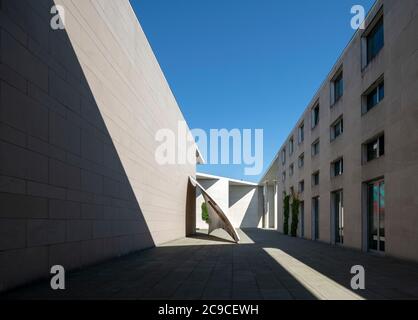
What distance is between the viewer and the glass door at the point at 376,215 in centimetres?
1256

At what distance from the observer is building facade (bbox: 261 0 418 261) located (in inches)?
416

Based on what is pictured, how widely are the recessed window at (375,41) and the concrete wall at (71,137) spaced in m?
8.56

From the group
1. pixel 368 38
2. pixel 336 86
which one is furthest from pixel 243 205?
pixel 368 38

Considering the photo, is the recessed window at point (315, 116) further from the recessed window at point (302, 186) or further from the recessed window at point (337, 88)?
the recessed window at point (302, 186)

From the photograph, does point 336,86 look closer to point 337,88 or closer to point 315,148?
point 337,88

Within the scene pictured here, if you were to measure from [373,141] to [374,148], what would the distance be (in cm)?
31

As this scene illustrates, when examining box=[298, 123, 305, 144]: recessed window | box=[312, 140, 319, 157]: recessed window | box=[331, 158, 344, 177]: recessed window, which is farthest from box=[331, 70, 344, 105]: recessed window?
box=[298, 123, 305, 144]: recessed window

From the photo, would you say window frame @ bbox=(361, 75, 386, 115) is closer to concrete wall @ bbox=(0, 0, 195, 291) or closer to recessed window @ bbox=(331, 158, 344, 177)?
recessed window @ bbox=(331, 158, 344, 177)

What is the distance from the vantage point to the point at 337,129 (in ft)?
61.5

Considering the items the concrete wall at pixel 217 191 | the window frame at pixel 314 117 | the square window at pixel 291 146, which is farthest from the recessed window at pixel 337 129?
the concrete wall at pixel 217 191
